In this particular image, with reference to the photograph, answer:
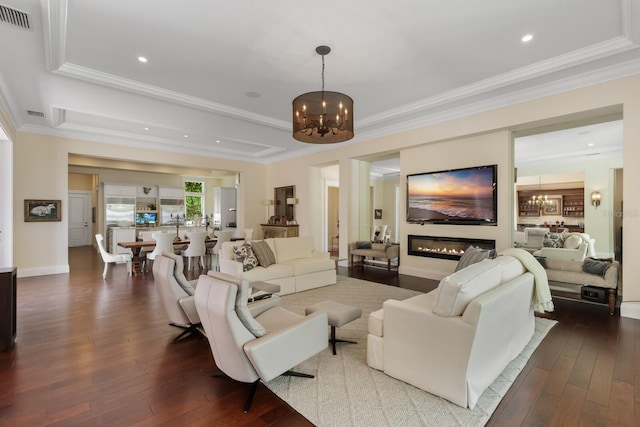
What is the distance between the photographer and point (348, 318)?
284cm

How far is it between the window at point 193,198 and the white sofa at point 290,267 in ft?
26.1

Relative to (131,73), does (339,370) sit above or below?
below

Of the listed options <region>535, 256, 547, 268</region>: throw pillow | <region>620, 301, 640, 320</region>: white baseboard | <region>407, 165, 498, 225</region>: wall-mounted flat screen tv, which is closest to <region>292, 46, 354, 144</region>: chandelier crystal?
<region>407, 165, 498, 225</region>: wall-mounted flat screen tv

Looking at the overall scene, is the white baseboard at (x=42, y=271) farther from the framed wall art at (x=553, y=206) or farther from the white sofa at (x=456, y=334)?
the framed wall art at (x=553, y=206)

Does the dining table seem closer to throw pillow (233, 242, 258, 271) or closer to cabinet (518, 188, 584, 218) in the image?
throw pillow (233, 242, 258, 271)

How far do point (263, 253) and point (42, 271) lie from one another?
515 cm

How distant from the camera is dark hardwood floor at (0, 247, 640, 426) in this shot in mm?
1981

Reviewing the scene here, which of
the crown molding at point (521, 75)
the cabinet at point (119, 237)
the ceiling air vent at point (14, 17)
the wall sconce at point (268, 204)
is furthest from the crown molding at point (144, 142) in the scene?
the crown molding at point (521, 75)

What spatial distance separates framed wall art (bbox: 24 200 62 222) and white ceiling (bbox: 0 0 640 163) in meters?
1.77

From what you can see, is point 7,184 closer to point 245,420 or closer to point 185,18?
point 185,18

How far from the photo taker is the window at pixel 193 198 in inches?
486

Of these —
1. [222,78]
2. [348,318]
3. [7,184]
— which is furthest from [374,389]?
[7,184]

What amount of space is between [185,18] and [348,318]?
331 centimetres

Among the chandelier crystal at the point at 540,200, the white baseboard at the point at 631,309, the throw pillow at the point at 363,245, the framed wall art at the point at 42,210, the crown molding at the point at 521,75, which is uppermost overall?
the crown molding at the point at 521,75
